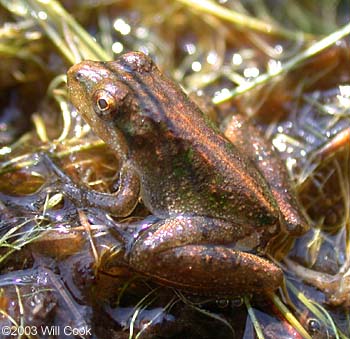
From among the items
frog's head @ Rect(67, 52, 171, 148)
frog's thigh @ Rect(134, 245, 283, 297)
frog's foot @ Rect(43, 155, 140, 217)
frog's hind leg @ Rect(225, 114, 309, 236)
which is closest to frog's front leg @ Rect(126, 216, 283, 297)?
frog's thigh @ Rect(134, 245, 283, 297)

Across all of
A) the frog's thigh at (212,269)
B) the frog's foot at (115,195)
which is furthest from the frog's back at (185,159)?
the frog's thigh at (212,269)

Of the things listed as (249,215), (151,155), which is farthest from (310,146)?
(151,155)

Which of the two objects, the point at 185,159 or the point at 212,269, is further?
the point at 185,159

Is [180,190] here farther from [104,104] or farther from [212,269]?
[104,104]

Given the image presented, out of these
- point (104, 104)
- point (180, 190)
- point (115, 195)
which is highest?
point (104, 104)

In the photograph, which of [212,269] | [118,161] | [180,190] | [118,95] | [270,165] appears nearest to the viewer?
[212,269]

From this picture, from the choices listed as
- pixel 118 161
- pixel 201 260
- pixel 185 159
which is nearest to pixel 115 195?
pixel 118 161

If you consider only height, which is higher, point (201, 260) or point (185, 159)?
point (185, 159)

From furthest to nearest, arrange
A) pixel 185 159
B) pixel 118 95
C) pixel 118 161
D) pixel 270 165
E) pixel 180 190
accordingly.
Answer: pixel 118 161
pixel 270 165
pixel 180 190
pixel 185 159
pixel 118 95
